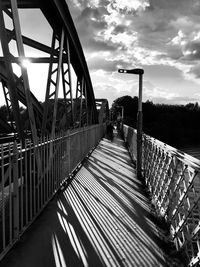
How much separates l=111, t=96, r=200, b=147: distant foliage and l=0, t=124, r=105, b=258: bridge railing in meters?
67.9

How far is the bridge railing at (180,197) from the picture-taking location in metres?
3.95

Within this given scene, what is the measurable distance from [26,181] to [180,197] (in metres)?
2.32

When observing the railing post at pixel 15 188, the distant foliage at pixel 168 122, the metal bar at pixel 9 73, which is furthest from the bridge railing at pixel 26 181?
the distant foliage at pixel 168 122

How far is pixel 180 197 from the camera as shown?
4629 millimetres

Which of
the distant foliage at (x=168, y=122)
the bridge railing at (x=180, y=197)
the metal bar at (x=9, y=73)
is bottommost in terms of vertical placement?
the distant foliage at (x=168, y=122)

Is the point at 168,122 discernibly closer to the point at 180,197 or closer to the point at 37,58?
the point at 37,58

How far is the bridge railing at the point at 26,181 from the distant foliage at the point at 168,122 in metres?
67.9

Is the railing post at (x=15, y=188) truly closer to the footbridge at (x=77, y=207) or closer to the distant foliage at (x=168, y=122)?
the footbridge at (x=77, y=207)

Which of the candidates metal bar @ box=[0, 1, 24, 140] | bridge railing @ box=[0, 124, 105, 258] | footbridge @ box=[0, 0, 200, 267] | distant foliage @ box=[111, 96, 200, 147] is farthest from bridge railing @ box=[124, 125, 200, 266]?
distant foliage @ box=[111, 96, 200, 147]

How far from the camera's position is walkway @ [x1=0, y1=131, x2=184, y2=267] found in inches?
162

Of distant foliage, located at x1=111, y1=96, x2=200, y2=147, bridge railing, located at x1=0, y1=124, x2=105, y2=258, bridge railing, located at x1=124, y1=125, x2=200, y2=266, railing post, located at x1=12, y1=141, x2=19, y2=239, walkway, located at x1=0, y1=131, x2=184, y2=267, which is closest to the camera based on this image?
bridge railing, located at x1=124, y1=125, x2=200, y2=266

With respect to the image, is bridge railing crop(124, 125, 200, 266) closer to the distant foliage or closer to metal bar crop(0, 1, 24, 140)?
metal bar crop(0, 1, 24, 140)

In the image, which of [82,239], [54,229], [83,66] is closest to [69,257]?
[82,239]

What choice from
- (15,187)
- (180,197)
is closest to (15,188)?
(15,187)
